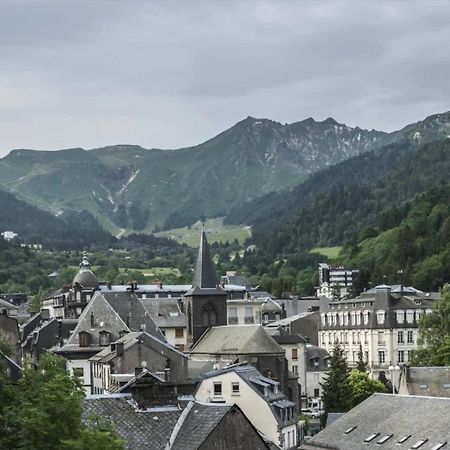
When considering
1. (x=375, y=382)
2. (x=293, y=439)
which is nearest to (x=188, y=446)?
(x=293, y=439)

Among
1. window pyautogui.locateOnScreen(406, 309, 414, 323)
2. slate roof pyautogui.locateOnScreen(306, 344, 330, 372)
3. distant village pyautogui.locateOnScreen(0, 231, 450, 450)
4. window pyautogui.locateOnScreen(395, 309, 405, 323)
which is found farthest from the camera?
window pyautogui.locateOnScreen(406, 309, 414, 323)

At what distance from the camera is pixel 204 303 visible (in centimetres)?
11869

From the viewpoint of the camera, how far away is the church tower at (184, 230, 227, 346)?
118 m

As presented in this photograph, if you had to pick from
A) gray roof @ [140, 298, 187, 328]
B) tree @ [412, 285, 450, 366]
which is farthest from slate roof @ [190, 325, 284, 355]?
tree @ [412, 285, 450, 366]

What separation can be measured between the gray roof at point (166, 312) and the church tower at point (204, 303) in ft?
16.0

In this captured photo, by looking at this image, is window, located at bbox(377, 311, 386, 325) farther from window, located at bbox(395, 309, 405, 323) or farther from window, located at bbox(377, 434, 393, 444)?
window, located at bbox(377, 434, 393, 444)

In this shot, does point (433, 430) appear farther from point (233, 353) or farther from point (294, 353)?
point (294, 353)

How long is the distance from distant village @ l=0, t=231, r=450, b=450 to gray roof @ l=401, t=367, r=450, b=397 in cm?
9

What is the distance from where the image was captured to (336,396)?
342 ft

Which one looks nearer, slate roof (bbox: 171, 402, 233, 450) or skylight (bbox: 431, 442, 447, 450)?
slate roof (bbox: 171, 402, 233, 450)

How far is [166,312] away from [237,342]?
2183 cm

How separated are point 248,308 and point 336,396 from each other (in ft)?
155

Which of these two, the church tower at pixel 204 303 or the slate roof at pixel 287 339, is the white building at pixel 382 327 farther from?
the church tower at pixel 204 303

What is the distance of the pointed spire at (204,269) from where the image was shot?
4722 inches
